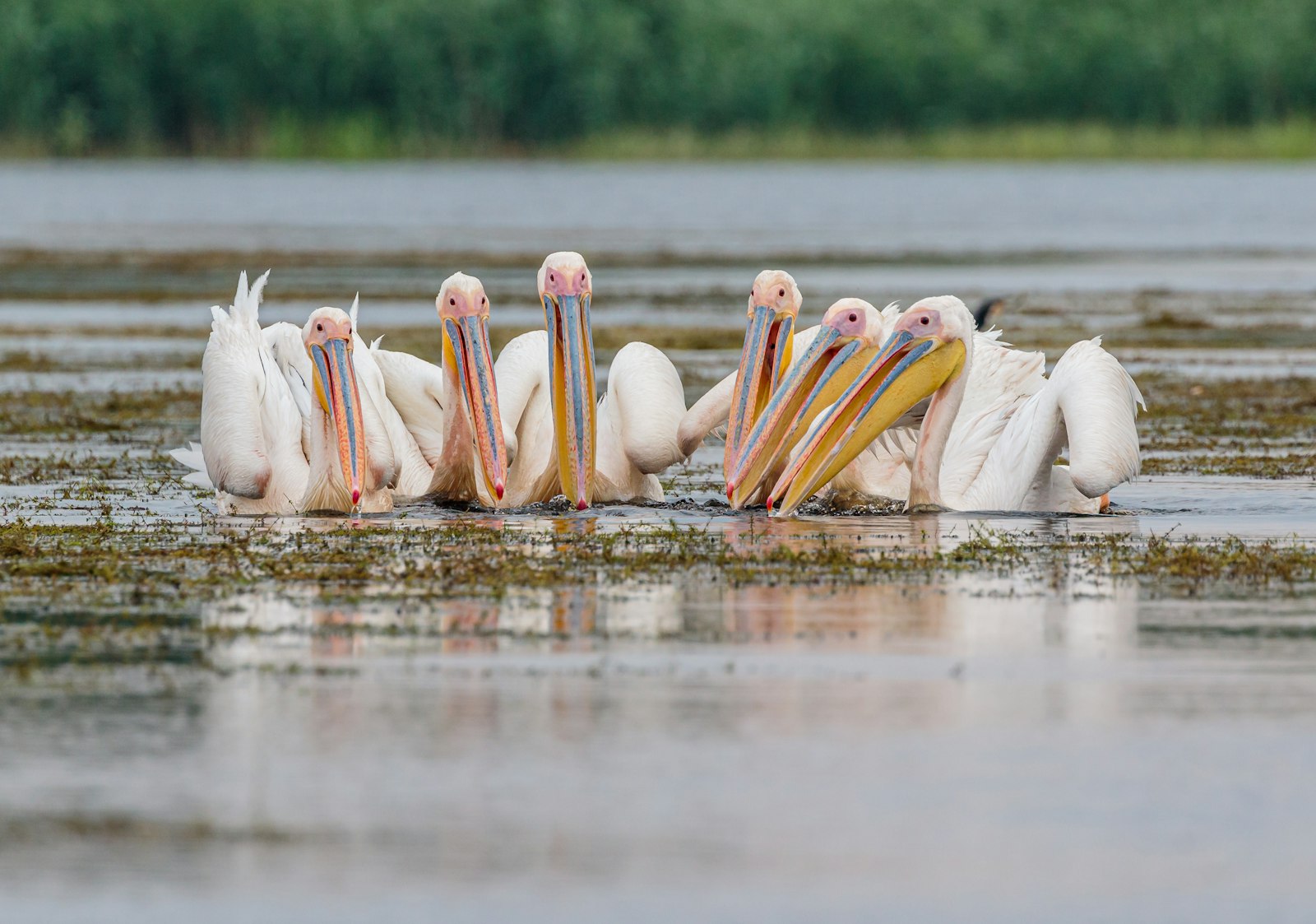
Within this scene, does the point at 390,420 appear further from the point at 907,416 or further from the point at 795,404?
the point at 907,416

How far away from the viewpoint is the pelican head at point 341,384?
852 centimetres

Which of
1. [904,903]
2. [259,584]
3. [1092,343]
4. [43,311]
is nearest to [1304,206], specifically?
[43,311]

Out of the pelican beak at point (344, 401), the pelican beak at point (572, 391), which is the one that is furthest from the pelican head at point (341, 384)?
the pelican beak at point (572, 391)

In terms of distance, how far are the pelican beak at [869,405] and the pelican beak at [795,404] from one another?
100 mm

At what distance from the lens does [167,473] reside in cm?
1002

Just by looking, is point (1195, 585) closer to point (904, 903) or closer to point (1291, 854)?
point (1291, 854)

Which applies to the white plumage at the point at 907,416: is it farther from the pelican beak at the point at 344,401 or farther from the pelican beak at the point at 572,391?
the pelican beak at the point at 344,401

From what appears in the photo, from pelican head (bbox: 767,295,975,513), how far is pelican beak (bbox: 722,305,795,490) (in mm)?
227

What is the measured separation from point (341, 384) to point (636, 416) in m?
1.10

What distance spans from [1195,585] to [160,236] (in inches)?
988

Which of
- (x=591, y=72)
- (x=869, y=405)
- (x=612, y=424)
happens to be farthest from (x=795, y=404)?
(x=591, y=72)

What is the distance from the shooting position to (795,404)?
9.03 meters

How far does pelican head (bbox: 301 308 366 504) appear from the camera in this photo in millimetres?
8523

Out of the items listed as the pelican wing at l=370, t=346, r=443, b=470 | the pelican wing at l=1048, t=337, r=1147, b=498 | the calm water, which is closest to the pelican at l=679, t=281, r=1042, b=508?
the calm water
